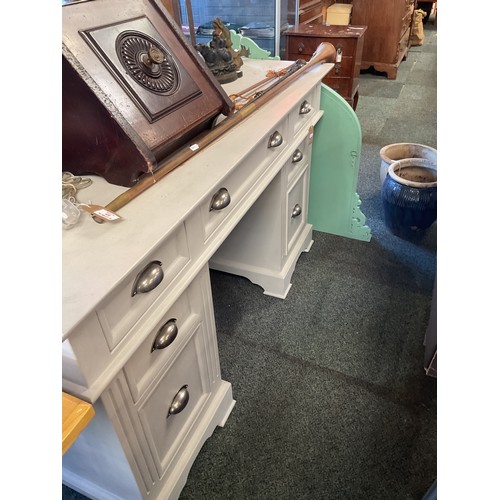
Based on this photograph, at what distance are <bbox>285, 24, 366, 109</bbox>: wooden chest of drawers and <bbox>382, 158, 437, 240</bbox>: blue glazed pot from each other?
1106 millimetres

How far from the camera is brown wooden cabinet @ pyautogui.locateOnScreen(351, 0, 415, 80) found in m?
3.74

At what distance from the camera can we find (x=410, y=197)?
1764 millimetres

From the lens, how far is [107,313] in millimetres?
612

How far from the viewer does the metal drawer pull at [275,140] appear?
3.80 ft

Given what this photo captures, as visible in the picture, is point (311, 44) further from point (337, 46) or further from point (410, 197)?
point (410, 197)

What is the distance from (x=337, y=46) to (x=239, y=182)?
85.4 inches

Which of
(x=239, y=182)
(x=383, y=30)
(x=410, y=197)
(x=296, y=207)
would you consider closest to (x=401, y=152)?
(x=410, y=197)

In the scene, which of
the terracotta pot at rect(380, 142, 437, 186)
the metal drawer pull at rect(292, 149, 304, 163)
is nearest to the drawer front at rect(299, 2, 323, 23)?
the terracotta pot at rect(380, 142, 437, 186)

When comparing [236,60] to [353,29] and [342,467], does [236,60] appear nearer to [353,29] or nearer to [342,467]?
[342,467]

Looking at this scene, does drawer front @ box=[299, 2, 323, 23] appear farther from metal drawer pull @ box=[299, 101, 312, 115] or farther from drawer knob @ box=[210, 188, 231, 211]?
drawer knob @ box=[210, 188, 231, 211]
